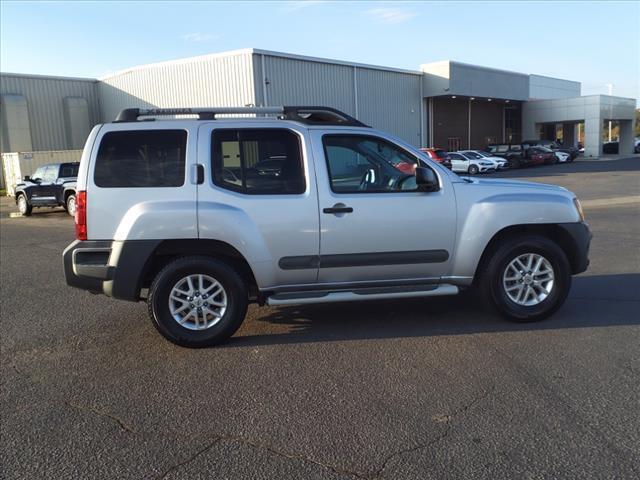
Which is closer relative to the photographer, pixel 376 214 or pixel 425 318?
pixel 376 214

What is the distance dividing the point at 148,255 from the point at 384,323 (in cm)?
239

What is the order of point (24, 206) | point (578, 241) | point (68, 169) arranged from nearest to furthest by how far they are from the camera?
point (578, 241)
point (68, 169)
point (24, 206)

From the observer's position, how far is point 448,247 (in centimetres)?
540

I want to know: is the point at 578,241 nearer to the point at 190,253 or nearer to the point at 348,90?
the point at 190,253

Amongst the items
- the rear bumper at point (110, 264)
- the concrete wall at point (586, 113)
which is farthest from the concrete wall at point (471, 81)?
the rear bumper at point (110, 264)

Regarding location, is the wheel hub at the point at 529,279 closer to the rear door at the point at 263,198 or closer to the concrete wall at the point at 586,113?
the rear door at the point at 263,198

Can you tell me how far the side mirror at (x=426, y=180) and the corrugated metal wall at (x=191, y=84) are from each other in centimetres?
2719

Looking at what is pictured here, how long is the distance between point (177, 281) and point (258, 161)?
1298mm

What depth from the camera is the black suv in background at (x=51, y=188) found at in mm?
19250

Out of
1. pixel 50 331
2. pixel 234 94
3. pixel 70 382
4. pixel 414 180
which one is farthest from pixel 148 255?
pixel 234 94

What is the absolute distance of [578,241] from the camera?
5672 mm

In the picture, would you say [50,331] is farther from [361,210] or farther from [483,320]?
[483,320]

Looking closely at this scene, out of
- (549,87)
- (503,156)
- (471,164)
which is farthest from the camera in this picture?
(549,87)

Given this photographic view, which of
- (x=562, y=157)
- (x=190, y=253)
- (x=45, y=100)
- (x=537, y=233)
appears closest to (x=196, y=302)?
(x=190, y=253)
